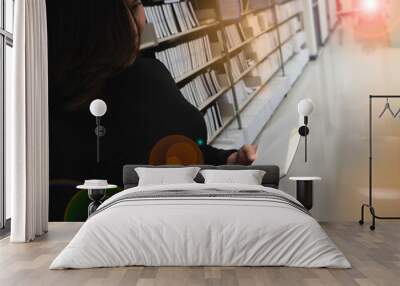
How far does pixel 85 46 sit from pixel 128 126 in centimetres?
108

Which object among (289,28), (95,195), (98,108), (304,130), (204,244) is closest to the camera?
(204,244)

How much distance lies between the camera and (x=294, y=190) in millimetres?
7148

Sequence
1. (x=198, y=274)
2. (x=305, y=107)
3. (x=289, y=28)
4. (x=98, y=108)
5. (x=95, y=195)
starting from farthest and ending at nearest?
1. (x=289, y=28)
2. (x=305, y=107)
3. (x=98, y=108)
4. (x=95, y=195)
5. (x=198, y=274)

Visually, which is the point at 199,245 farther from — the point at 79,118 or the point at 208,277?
the point at 79,118

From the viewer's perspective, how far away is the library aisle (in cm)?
718

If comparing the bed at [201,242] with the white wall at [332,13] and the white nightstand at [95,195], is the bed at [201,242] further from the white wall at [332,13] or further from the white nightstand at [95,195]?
the white wall at [332,13]

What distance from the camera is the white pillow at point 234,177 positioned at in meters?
6.39

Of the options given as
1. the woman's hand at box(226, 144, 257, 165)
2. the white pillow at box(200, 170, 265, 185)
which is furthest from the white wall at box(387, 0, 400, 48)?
the white pillow at box(200, 170, 265, 185)

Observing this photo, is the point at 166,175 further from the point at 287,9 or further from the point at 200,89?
the point at 287,9

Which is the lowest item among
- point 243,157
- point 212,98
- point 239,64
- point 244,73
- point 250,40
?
point 243,157

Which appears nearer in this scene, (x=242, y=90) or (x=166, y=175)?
(x=166, y=175)

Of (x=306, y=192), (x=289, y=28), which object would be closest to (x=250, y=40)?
(x=289, y=28)

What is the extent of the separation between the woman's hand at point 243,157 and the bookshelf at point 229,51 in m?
0.13

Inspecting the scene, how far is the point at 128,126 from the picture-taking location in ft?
23.4
